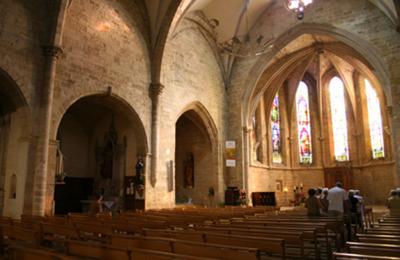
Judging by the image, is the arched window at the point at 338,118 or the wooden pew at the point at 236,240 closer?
the wooden pew at the point at 236,240

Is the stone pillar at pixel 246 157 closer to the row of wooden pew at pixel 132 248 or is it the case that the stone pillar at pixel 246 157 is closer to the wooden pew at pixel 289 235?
the wooden pew at pixel 289 235

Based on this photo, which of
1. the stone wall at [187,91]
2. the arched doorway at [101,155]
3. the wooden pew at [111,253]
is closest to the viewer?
the wooden pew at [111,253]

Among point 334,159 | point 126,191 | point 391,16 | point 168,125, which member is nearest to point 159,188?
point 126,191

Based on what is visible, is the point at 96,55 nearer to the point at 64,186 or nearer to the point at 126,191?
the point at 126,191

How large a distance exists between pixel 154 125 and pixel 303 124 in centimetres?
1586

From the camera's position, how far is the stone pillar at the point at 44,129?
32.8 feet

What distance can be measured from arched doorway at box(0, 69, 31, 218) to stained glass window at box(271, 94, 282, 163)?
18818 mm

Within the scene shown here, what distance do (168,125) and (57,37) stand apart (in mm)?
6386

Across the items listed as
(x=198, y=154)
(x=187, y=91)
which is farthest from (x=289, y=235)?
(x=198, y=154)

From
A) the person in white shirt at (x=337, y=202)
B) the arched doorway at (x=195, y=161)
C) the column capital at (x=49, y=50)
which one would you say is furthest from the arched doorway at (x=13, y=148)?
the arched doorway at (x=195, y=161)

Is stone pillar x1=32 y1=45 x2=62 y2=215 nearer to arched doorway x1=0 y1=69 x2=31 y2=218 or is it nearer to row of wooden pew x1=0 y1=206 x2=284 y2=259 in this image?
arched doorway x1=0 y1=69 x2=31 y2=218

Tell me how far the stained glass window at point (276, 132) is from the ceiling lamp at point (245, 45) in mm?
7000

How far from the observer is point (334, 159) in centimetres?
2556

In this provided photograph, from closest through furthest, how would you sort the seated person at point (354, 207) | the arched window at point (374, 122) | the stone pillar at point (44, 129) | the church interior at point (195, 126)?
the church interior at point (195, 126) < the seated person at point (354, 207) < the stone pillar at point (44, 129) < the arched window at point (374, 122)
